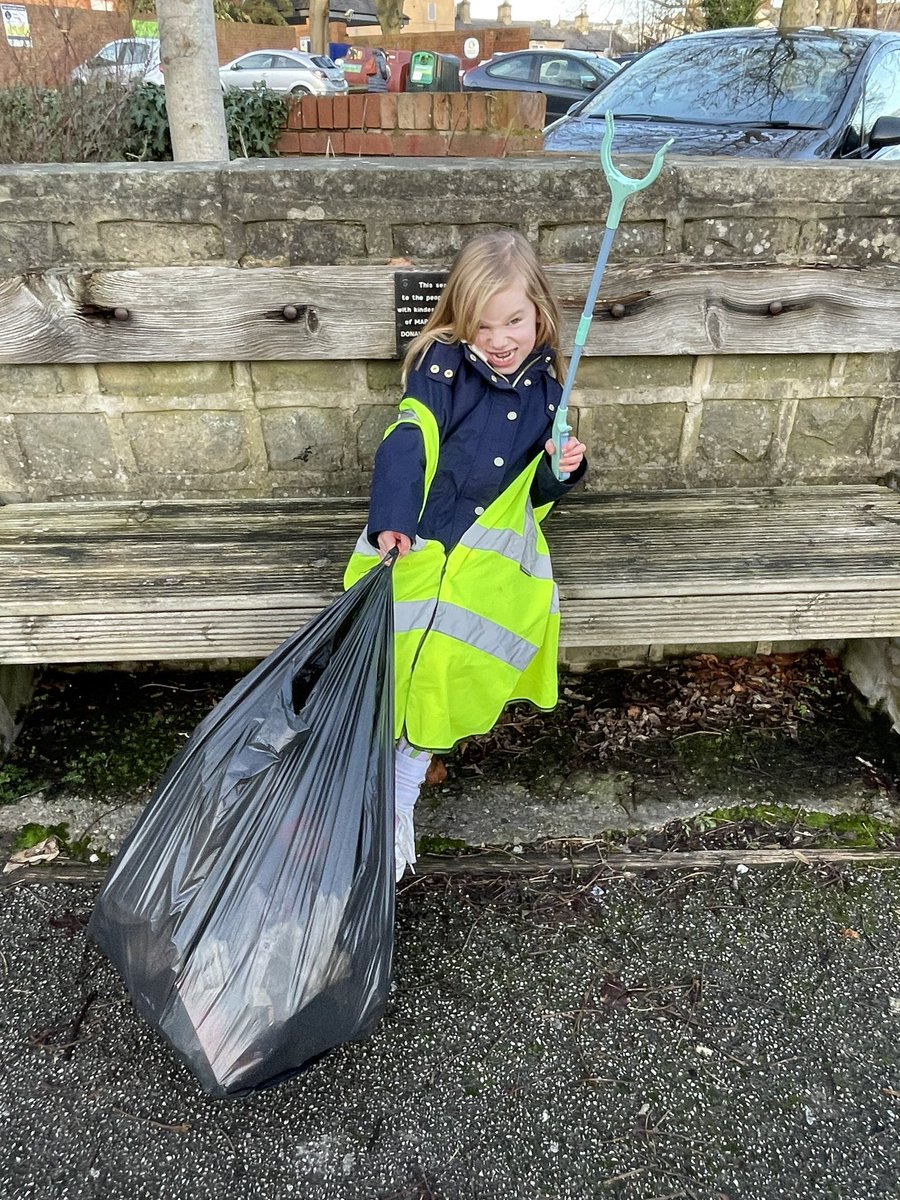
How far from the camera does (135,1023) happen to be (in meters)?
1.84

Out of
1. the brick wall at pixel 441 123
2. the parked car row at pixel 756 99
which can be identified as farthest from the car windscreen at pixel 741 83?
the brick wall at pixel 441 123

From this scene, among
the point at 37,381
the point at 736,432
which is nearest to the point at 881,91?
the point at 736,432

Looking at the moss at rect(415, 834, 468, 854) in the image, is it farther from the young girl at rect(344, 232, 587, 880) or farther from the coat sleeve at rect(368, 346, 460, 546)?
the coat sleeve at rect(368, 346, 460, 546)

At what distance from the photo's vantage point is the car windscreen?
3.96m

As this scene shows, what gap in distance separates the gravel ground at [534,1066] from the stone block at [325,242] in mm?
1717

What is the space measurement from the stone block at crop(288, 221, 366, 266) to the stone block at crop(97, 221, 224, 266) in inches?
8.1

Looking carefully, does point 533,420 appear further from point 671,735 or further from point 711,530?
point 671,735

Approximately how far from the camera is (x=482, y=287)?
186 cm

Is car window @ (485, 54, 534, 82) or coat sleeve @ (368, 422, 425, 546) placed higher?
car window @ (485, 54, 534, 82)

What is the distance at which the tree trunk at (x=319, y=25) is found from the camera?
20.5 meters

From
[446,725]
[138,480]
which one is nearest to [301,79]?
[138,480]

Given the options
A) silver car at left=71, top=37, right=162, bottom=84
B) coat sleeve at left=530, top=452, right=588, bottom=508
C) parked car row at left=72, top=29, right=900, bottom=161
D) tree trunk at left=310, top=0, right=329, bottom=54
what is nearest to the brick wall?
parked car row at left=72, top=29, right=900, bottom=161

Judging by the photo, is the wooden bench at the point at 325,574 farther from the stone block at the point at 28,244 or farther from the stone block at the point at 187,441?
the stone block at the point at 28,244

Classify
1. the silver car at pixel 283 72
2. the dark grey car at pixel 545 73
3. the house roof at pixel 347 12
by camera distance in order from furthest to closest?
the house roof at pixel 347 12, the silver car at pixel 283 72, the dark grey car at pixel 545 73
